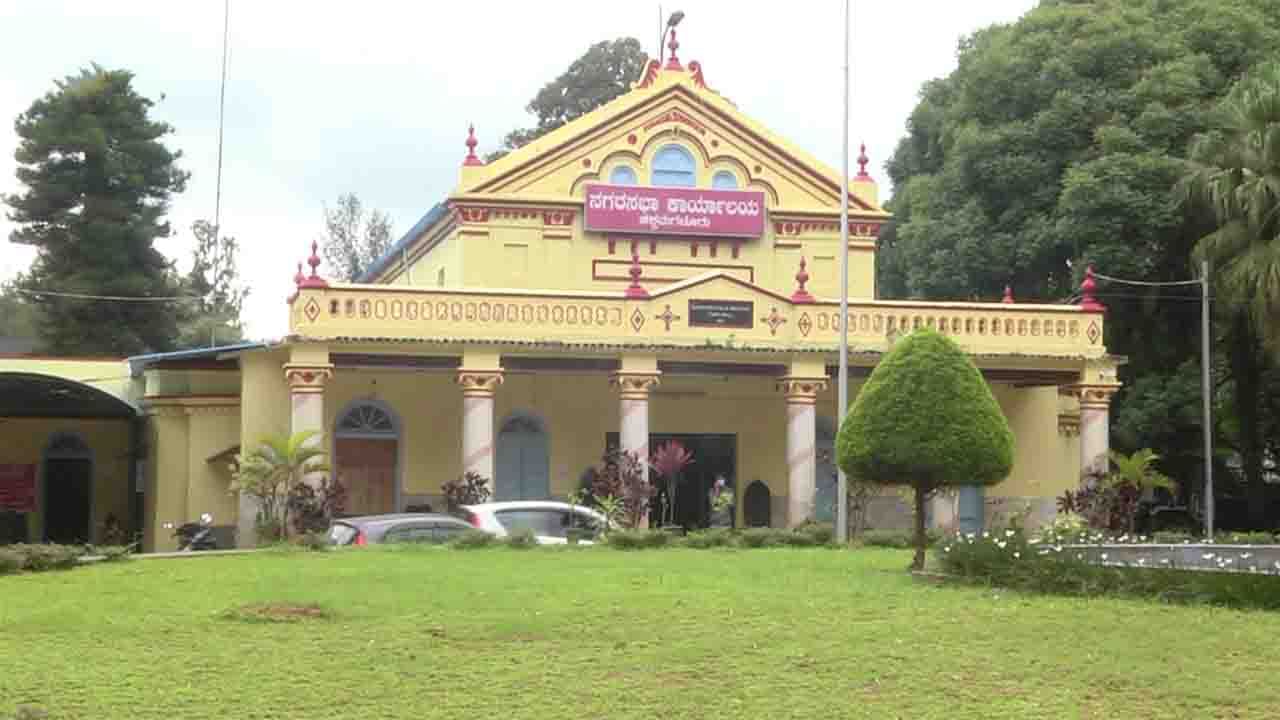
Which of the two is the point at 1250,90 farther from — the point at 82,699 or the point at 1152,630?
the point at 82,699

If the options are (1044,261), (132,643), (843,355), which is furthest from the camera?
(1044,261)

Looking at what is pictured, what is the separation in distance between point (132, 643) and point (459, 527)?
10962 mm

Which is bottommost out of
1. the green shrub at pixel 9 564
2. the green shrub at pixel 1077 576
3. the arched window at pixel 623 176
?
the green shrub at pixel 9 564

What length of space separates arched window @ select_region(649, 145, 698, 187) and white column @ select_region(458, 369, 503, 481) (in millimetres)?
6115

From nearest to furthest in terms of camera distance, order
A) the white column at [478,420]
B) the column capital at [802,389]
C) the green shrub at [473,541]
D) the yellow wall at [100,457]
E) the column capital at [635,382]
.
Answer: the green shrub at [473,541] → the white column at [478,420] → the column capital at [635,382] → the column capital at [802,389] → the yellow wall at [100,457]

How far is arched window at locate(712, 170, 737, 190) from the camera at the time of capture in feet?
110

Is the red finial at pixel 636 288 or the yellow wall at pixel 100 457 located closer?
the red finial at pixel 636 288

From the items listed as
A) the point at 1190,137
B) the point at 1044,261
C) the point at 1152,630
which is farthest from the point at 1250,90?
the point at 1152,630

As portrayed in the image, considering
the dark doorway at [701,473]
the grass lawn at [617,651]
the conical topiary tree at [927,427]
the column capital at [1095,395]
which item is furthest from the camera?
the dark doorway at [701,473]

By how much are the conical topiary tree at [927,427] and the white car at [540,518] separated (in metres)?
7.32

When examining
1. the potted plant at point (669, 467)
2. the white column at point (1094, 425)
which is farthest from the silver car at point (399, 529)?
the white column at point (1094, 425)

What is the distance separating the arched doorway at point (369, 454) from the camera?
3130 centimetres

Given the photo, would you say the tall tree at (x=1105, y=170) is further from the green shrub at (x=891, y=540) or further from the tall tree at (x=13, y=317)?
the tall tree at (x=13, y=317)

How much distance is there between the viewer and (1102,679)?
1145cm
